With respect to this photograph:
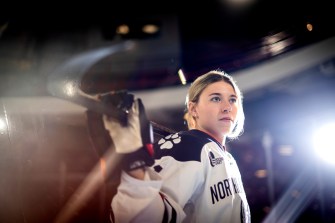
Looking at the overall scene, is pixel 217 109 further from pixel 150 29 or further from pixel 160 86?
pixel 150 29

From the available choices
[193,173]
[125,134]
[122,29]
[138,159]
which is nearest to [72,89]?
[125,134]

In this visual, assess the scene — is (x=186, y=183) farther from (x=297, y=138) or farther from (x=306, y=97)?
(x=297, y=138)

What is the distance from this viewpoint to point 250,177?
5168 mm

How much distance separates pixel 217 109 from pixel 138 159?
55 cm

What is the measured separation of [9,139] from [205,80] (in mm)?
972

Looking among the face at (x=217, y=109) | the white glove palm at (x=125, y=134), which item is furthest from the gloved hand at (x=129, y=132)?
the face at (x=217, y=109)

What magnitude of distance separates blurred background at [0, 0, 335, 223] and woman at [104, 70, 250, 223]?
123 millimetres

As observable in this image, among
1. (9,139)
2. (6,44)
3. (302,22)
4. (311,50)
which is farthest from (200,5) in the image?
(9,139)

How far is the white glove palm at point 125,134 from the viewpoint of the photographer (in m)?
1.01

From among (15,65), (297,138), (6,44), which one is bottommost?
(297,138)

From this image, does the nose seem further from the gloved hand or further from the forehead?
the gloved hand

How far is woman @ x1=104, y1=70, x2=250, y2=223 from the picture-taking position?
39.5 inches

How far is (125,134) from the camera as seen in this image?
1031 millimetres

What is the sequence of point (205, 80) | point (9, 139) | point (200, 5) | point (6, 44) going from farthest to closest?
point (200, 5)
point (205, 80)
point (6, 44)
point (9, 139)
